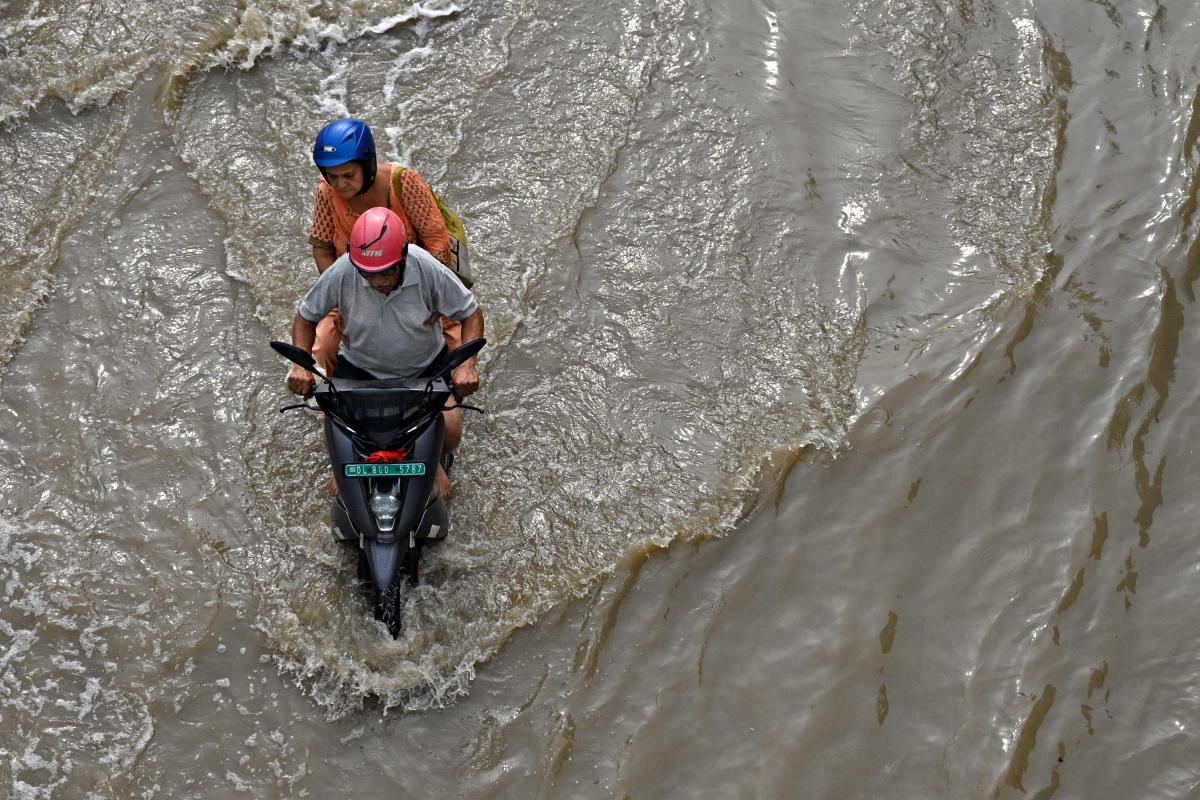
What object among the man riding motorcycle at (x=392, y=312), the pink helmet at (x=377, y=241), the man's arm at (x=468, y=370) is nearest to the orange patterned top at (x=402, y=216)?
the man riding motorcycle at (x=392, y=312)

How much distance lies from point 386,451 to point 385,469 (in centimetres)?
9

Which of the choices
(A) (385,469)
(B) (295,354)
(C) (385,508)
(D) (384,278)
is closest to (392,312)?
(D) (384,278)

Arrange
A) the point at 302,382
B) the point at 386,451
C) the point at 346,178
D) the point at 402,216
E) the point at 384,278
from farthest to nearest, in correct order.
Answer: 1. the point at 402,216
2. the point at 346,178
3. the point at 302,382
4. the point at 386,451
5. the point at 384,278

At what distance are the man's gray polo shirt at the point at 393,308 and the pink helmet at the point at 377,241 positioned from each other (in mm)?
198

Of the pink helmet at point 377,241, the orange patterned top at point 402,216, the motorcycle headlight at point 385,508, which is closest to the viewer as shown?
the pink helmet at point 377,241

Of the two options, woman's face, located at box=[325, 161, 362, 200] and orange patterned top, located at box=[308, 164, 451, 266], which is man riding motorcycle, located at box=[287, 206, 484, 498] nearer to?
woman's face, located at box=[325, 161, 362, 200]

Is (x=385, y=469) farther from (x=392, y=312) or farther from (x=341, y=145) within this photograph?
(x=341, y=145)

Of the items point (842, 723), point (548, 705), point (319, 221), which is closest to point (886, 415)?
point (842, 723)

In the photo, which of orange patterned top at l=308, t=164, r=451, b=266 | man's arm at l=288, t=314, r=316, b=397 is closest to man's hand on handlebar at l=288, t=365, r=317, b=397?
man's arm at l=288, t=314, r=316, b=397

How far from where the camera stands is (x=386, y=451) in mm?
4535

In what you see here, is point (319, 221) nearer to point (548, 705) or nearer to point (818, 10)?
point (548, 705)

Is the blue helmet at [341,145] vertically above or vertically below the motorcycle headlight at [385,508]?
above

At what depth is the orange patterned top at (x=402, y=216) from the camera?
5129mm

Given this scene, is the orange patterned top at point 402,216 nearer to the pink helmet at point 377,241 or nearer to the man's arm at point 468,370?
the man's arm at point 468,370
